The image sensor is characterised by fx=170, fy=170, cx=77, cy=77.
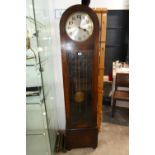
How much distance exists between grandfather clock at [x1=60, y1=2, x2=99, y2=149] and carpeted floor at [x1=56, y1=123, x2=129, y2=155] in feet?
0.24

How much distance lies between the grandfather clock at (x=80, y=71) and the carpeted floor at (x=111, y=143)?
0.24 feet

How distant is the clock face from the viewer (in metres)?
1.59

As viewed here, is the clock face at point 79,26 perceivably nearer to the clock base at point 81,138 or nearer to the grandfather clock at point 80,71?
the grandfather clock at point 80,71

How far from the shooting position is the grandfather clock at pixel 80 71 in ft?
5.24

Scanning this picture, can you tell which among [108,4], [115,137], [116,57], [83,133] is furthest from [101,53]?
[116,57]

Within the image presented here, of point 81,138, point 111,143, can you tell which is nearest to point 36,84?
point 81,138

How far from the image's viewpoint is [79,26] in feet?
5.37

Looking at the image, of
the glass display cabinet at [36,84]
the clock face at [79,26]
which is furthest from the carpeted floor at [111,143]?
the clock face at [79,26]

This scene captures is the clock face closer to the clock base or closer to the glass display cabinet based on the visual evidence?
the glass display cabinet

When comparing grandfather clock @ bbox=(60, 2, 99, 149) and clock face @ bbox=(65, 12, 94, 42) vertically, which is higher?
clock face @ bbox=(65, 12, 94, 42)

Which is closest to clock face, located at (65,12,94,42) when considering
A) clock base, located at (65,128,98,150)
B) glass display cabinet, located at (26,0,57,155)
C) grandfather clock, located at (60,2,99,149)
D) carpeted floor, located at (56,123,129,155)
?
grandfather clock, located at (60,2,99,149)
